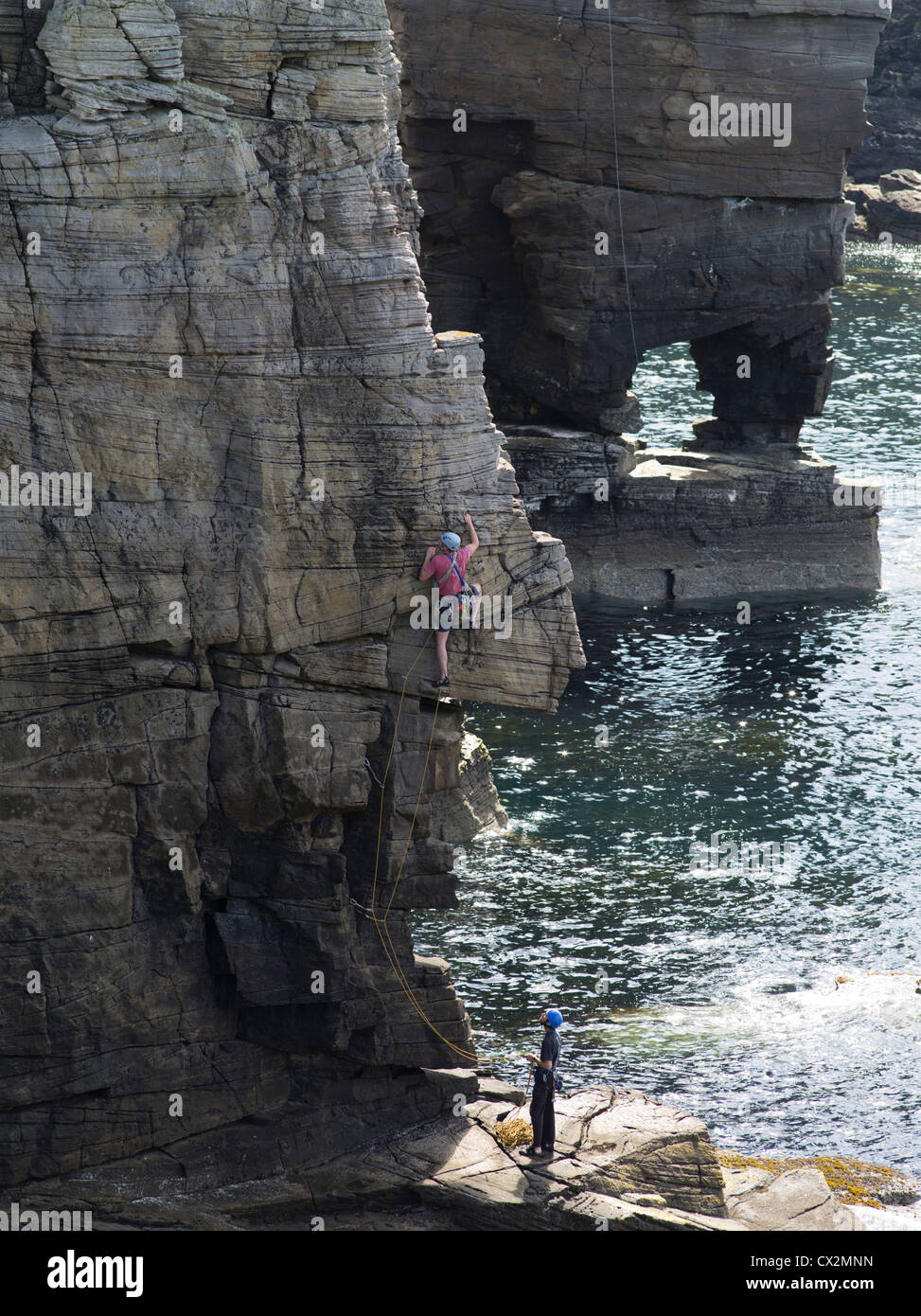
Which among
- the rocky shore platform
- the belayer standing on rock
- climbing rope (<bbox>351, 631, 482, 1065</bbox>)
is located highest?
climbing rope (<bbox>351, 631, 482, 1065</bbox>)

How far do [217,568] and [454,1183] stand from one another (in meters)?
8.58

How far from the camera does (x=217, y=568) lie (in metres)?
19.9

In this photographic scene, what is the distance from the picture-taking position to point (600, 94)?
138 ft

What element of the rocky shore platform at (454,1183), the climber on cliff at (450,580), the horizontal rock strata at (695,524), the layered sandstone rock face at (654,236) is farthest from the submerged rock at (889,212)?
the rocky shore platform at (454,1183)

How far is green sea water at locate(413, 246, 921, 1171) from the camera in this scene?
25.2 m

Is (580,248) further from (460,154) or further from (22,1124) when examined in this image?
(22,1124)

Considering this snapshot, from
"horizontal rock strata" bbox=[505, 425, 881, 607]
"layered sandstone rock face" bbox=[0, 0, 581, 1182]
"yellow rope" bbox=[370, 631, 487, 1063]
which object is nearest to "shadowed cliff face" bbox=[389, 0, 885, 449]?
"horizontal rock strata" bbox=[505, 425, 881, 607]

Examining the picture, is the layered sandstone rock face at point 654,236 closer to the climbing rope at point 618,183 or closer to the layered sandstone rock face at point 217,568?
the climbing rope at point 618,183

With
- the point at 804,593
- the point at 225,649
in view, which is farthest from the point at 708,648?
the point at 225,649

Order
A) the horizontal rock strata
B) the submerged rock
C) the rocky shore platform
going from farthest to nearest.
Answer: the submerged rock, the horizontal rock strata, the rocky shore platform

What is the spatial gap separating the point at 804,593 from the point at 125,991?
2993 cm

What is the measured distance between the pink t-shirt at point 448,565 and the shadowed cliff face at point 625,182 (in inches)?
990

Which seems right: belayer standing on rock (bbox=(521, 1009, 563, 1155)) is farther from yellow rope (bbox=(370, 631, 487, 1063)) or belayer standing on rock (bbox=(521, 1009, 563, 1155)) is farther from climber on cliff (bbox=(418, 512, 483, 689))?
climber on cliff (bbox=(418, 512, 483, 689))

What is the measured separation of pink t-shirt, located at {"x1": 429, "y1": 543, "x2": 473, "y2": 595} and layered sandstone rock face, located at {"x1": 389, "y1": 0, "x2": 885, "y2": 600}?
24678 millimetres
